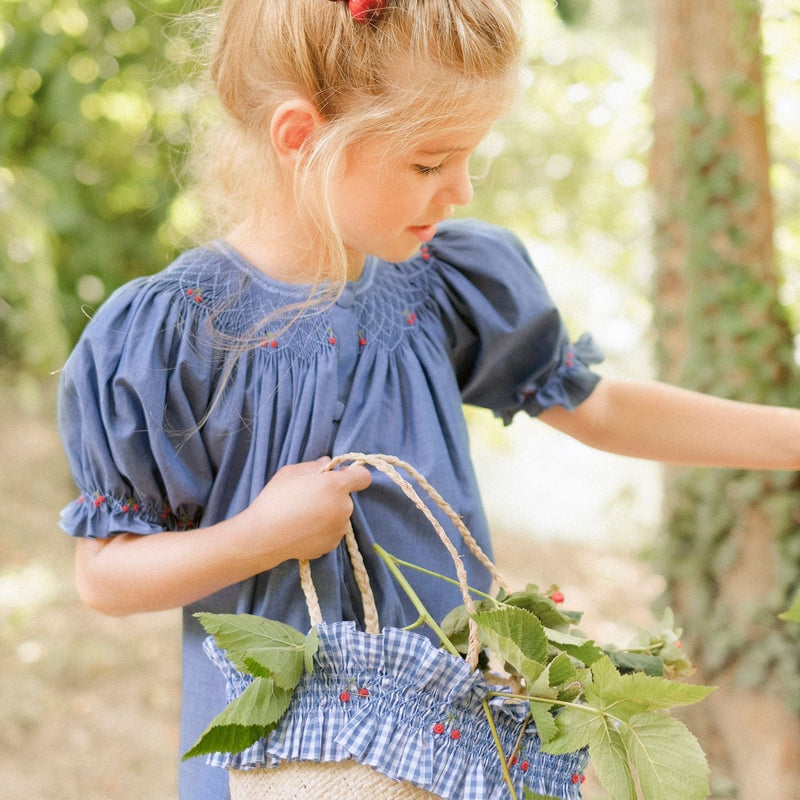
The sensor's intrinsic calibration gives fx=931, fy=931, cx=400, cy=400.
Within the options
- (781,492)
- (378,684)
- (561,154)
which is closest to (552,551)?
(561,154)

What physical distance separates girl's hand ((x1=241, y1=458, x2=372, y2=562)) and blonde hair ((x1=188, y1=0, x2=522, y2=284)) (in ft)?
0.79

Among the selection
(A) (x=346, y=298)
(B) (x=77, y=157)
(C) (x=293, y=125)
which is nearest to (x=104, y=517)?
(A) (x=346, y=298)

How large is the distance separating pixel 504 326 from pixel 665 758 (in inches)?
22.6

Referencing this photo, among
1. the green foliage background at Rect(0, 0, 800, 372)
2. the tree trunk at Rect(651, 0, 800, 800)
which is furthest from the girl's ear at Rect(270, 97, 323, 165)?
the green foliage background at Rect(0, 0, 800, 372)

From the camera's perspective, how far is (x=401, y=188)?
1.02 metres

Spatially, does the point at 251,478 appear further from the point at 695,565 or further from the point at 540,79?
the point at 540,79

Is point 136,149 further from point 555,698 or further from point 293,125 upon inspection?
point 555,698

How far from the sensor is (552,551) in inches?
147

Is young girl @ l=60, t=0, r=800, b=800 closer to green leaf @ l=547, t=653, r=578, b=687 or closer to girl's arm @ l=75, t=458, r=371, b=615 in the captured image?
girl's arm @ l=75, t=458, r=371, b=615

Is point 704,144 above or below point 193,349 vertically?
above

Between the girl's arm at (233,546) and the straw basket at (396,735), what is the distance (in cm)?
13

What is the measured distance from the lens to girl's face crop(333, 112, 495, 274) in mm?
1003

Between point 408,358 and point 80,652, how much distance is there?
219cm

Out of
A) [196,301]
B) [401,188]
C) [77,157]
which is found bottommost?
[196,301]
